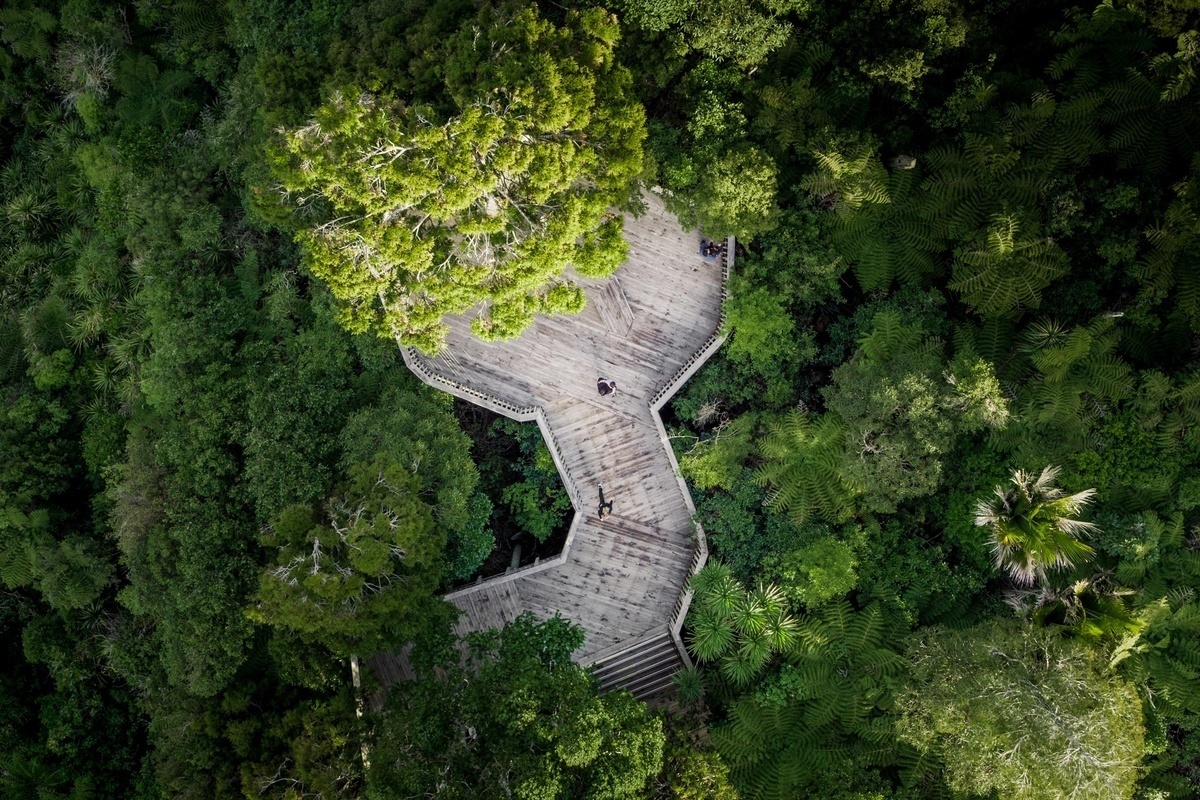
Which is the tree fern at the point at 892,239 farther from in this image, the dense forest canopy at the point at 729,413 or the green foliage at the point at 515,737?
the green foliage at the point at 515,737

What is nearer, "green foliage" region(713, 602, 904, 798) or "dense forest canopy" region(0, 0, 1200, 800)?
"dense forest canopy" region(0, 0, 1200, 800)

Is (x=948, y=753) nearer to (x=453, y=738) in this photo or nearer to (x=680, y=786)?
(x=680, y=786)

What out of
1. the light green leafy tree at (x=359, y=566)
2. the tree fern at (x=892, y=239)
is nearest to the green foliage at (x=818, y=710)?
the tree fern at (x=892, y=239)

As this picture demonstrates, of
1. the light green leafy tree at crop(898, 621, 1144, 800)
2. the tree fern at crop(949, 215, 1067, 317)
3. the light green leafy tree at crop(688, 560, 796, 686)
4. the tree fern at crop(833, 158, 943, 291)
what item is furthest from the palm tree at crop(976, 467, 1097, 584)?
the tree fern at crop(833, 158, 943, 291)

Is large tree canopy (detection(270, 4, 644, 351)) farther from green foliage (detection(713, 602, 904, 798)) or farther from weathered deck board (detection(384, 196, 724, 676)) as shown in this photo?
green foliage (detection(713, 602, 904, 798))

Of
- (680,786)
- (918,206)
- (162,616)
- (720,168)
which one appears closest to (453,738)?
(680,786)

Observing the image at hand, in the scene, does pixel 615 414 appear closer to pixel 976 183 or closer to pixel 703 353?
pixel 703 353

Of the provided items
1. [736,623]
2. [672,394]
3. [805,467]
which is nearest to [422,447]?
[672,394]
